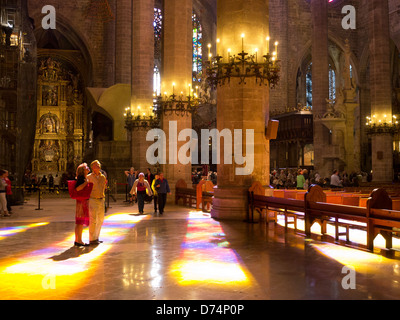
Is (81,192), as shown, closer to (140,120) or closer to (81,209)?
(81,209)

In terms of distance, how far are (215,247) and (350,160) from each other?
1996 centimetres

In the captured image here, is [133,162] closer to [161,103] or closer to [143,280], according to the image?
[161,103]

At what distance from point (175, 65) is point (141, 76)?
14.9 feet

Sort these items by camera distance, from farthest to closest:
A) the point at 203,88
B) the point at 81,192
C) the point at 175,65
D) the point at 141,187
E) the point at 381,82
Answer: the point at 203,88
the point at 381,82
the point at 175,65
the point at 141,187
the point at 81,192

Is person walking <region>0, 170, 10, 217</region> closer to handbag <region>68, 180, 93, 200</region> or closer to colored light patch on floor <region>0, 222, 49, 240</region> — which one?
colored light patch on floor <region>0, 222, 49, 240</region>

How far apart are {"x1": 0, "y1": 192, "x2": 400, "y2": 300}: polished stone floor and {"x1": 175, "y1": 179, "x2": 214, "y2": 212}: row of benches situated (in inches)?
182

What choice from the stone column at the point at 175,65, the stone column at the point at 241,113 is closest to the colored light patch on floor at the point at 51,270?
the stone column at the point at 241,113

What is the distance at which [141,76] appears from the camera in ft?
71.4

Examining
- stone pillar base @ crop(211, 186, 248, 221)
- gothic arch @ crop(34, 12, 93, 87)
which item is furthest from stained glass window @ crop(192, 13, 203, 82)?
stone pillar base @ crop(211, 186, 248, 221)

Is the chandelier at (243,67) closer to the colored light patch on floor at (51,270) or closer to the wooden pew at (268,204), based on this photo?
the wooden pew at (268,204)

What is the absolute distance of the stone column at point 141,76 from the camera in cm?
2159

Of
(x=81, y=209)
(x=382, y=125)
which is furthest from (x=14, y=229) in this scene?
(x=382, y=125)

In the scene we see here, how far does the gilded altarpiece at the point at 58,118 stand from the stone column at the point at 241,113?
106 feet
